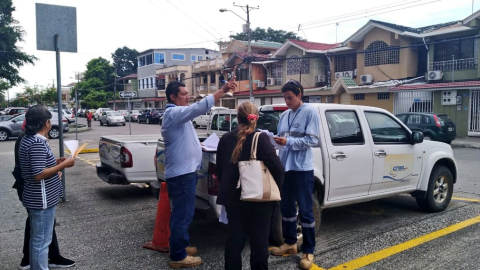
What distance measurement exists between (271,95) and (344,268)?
3160cm

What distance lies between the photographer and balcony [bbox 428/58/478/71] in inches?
899

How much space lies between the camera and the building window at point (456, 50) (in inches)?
906

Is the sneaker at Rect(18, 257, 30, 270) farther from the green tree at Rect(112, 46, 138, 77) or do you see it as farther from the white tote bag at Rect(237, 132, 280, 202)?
the green tree at Rect(112, 46, 138, 77)

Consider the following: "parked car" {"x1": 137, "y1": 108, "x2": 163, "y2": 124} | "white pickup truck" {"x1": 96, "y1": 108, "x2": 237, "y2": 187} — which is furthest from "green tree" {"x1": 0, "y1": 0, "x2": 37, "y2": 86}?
"white pickup truck" {"x1": 96, "y1": 108, "x2": 237, "y2": 187}

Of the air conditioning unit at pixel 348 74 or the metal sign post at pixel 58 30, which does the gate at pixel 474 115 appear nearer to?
the air conditioning unit at pixel 348 74

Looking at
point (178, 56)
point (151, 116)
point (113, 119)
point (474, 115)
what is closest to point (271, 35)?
point (178, 56)

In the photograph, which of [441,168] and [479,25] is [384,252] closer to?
[441,168]

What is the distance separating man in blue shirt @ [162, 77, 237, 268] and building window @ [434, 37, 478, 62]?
22.7 metres

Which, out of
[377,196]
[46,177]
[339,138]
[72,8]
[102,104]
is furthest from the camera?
[102,104]

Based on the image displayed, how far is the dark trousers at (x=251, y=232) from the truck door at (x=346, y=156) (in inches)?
64.9

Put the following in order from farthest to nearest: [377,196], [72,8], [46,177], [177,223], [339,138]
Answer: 1. [72,8]
2. [377,196]
3. [339,138]
4. [177,223]
5. [46,177]

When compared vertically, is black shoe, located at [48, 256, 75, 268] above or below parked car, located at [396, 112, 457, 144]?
below

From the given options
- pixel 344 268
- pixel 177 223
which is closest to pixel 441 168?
pixel 344 268

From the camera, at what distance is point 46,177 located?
11.7 ft
